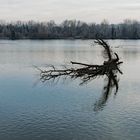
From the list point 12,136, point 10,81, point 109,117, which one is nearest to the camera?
point 12,136

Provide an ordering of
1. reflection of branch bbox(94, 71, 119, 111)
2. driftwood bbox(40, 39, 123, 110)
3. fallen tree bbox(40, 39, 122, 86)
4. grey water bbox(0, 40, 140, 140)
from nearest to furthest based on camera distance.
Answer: grey water bbox(0, 40, 140, 140) → reflection of branch bbox(94, 71, 119, 111) → driftwood bbox(40, 39, 123, 110) → fallen tree bbox(40, 39, 122, 86)

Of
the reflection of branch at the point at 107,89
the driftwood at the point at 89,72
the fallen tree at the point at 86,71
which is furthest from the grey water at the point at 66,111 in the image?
the fallen tree at the point at 86,71

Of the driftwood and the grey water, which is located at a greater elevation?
the driftwood

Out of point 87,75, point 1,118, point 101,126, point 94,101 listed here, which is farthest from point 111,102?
point 87,75

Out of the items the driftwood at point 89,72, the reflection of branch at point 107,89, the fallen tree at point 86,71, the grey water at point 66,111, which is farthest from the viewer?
the fallen tree at point 86,71

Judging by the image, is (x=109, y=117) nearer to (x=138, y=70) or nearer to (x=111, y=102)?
(x=111, y=102)

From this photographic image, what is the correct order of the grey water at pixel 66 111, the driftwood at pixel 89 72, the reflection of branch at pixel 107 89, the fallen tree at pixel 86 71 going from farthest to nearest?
the fallen tree at pixel 86 71
the driftwood at pixel 89 72
the reflection of branch at pixel 107 89
the grey water at pixel 66 111

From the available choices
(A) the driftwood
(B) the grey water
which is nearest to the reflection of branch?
(A) the driftwood

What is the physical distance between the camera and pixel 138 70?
33.5 metres

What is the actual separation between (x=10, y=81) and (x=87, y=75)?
6.18 meters

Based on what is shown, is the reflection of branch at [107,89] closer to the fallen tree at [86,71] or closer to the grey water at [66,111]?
the fallen tree at [86,71]

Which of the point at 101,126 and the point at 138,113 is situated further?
the point at 138,113

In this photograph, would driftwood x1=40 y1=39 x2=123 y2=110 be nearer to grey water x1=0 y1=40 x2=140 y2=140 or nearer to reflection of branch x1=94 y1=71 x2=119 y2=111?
reflection of branch x1=94 y1=71 x2=119 y2=111

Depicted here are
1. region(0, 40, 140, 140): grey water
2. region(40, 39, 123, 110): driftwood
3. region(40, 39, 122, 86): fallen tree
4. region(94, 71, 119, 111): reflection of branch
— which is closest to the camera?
region(0, 40, 140, 140): grey water
